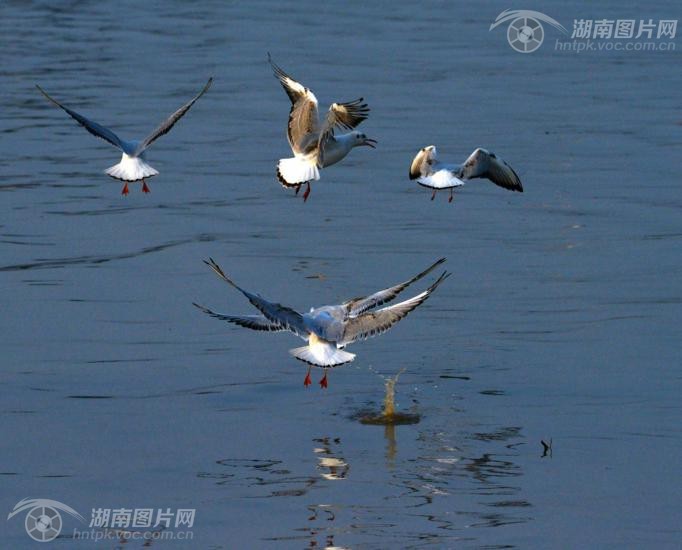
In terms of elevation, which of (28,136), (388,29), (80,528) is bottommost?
(80,528)

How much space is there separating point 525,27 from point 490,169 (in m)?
20.4

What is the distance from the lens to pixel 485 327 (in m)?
15.2

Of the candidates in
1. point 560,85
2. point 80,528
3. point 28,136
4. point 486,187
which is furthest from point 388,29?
point 80,528

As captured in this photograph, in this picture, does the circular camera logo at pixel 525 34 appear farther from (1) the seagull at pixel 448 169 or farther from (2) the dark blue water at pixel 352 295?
(1) the seagull at pixel 448 169

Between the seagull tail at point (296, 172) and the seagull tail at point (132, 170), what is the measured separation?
4.20ft

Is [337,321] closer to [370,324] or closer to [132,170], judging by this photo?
[370,324]

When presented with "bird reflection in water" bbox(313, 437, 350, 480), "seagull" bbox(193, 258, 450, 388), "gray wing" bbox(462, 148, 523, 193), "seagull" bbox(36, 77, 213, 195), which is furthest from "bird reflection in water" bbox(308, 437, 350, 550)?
"gray wing" bbox(462, 148, 523, 193)

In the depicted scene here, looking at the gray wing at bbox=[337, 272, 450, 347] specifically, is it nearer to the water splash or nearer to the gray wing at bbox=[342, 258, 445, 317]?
the gray wing at bbox=[342, 258, 445, 317]

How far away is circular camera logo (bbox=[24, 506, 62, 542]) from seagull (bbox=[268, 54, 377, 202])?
20.1ft

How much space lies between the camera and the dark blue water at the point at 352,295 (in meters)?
11.1

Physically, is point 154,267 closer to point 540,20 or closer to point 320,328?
point 320,328

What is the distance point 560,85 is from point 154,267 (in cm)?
1389

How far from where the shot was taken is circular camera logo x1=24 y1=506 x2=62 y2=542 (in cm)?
1029

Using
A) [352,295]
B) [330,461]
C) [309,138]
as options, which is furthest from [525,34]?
[330,461]
